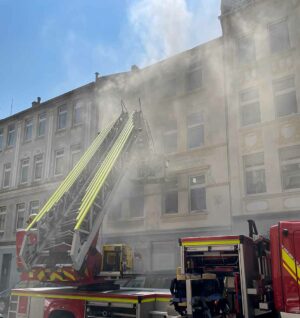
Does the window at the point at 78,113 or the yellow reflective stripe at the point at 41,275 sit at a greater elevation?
the window at the point at 78,113

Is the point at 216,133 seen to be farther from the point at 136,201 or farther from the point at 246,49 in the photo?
the point at 136,201

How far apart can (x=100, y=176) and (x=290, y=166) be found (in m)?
7.70

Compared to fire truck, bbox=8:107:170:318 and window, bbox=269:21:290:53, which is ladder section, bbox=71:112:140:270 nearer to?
fire truck, bbox=8:107:170:318

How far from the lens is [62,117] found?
73.2 feet

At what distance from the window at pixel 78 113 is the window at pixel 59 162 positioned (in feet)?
6.35

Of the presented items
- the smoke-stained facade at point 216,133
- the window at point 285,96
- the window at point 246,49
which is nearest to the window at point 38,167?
the smoke-stained facade at point 216,133

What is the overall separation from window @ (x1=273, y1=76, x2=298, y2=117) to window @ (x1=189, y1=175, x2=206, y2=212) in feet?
13.6

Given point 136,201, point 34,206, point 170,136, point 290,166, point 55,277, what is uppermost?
point 170,136

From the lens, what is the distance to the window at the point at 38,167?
2218 centimetres

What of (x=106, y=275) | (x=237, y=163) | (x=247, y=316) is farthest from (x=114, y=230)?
(x=247, y=316)

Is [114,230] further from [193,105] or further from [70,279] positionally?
[70,279]

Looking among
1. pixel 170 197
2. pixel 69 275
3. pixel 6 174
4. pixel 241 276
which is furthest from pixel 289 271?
pixel 6 174

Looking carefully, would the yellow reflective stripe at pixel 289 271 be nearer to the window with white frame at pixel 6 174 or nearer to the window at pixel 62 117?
the window at pixel 62 117

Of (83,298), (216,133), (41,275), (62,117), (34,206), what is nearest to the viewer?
(83,298)
